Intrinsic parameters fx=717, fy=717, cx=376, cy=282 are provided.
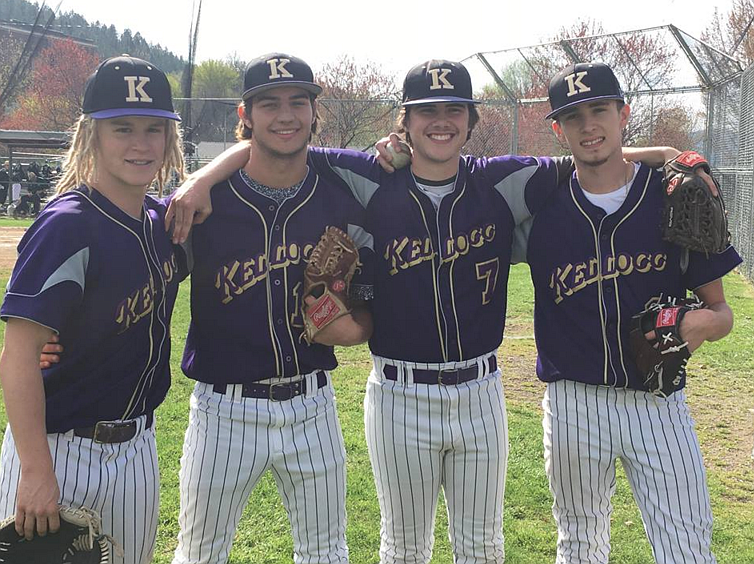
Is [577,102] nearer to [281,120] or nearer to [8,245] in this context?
[281,120]

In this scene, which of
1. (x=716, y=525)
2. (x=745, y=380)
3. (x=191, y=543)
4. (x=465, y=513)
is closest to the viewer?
(x=191, y=543)

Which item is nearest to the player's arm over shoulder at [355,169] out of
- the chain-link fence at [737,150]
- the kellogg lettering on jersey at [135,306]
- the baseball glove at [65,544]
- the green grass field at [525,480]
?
the kellogg lettering on jersey at [135,306]

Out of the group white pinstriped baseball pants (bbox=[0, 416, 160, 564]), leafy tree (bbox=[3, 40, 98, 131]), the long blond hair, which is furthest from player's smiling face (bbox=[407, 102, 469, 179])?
leafy tree (bbox=[3, 40, 98, 131])

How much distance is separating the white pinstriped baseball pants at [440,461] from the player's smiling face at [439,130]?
0.73 metres

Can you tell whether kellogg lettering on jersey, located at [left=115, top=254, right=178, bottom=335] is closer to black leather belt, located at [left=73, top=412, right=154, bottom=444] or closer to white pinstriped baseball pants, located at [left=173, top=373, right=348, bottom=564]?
black leather belt, located at [left=73, top=412, right=154, bottom=444]

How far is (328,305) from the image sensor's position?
225cm

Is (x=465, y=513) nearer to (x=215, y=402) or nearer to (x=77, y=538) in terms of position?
(x=215, y=402)

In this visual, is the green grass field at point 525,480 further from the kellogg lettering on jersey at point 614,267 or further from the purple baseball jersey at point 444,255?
the kellogg lettering on jersey at point 614,267

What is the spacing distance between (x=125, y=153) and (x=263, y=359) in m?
0.74

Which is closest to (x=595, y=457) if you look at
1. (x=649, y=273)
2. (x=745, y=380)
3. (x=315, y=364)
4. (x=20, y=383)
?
(x=649, y=273)

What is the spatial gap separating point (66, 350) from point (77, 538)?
48 cm

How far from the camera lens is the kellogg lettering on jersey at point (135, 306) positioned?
195 centimetres

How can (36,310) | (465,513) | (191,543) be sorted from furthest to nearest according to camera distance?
(465,513) → (191,543) → (36,310)

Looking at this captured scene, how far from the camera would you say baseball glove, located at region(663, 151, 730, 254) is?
7.33 ft
